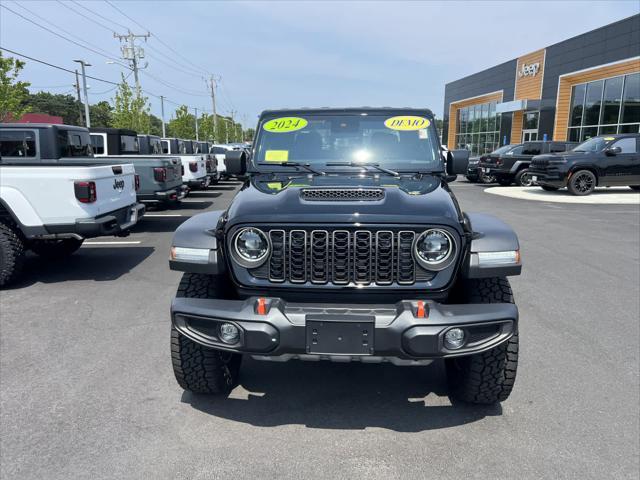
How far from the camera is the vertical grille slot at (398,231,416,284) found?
8.50ft

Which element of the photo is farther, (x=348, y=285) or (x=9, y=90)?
(x=9, y=90)

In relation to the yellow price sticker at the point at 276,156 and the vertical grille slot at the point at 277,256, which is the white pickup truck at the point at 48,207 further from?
the vertical grille slot at the point at 277,256

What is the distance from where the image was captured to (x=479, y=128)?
42719 millimetres

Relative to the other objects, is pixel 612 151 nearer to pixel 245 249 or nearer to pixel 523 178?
pixel 523 178

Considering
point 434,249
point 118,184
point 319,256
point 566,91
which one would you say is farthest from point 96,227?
point 566,91

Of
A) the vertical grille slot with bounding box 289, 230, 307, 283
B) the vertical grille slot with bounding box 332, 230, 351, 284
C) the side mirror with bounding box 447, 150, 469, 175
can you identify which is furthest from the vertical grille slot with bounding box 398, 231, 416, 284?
the side mirror with bounding box 447, 150, 469, 175

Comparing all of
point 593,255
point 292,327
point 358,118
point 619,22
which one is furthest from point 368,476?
point 619,22

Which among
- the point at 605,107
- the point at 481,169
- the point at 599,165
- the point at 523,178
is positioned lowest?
the point at 523,178

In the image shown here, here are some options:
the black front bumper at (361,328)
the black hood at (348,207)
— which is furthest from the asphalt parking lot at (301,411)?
the black hood at (348,207)

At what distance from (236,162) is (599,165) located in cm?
1464

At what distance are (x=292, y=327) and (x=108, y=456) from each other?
49.6 inches

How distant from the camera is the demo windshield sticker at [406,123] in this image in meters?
3.95

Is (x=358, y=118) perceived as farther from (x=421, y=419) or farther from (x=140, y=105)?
(x=140, y=105)

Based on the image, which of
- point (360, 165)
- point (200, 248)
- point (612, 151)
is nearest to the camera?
point (200, 248)
